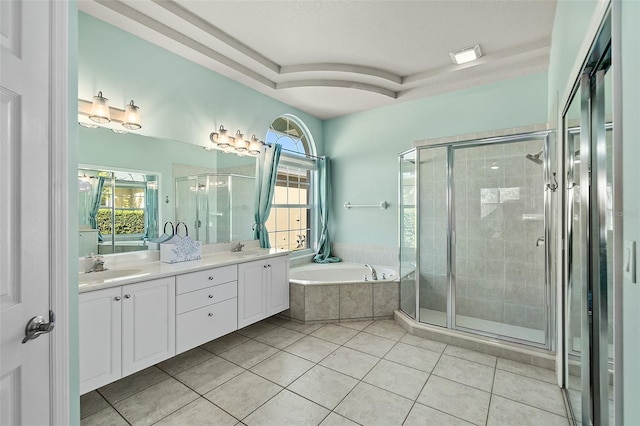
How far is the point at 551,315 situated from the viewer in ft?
8.25

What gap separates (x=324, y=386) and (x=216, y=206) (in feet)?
6.66

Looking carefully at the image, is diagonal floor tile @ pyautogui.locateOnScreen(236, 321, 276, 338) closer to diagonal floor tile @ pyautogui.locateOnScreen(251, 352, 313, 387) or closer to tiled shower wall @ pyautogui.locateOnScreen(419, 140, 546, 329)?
diagonal floor tile @ pyautogui.locateOnScreen(251, 352, 313, 387)

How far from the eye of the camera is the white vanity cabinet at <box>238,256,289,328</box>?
2.79 metres

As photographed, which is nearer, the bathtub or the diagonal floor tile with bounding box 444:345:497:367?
the diagonal floor tile with bounding box 444:345:497:367

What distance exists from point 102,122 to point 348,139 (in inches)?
123

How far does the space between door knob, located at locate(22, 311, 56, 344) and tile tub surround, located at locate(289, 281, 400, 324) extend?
246cm

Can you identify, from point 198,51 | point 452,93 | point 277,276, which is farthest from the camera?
point 452,93

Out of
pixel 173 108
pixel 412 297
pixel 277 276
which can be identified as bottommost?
pixel 412 297

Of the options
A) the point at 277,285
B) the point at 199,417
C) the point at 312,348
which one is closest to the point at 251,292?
the point at 277,285

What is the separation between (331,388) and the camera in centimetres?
211

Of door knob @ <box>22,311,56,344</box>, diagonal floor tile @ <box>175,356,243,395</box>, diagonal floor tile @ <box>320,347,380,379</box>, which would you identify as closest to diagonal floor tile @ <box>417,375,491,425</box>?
diagonal floor tile @ <box>320,347,380,379</box>

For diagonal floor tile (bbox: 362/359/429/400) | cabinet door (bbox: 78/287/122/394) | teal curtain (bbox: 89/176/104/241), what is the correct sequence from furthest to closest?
1. teal curtain (bbox: 89/176/104/241)
2. diagonal floor tile (bbox: 362/359/429/400)
3. cabinet door (bbox: 78/287/122/394)

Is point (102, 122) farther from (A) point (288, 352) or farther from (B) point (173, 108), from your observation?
→ (A) point (288, 352)

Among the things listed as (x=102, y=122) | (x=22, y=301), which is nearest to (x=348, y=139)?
(x=102, y=122)
